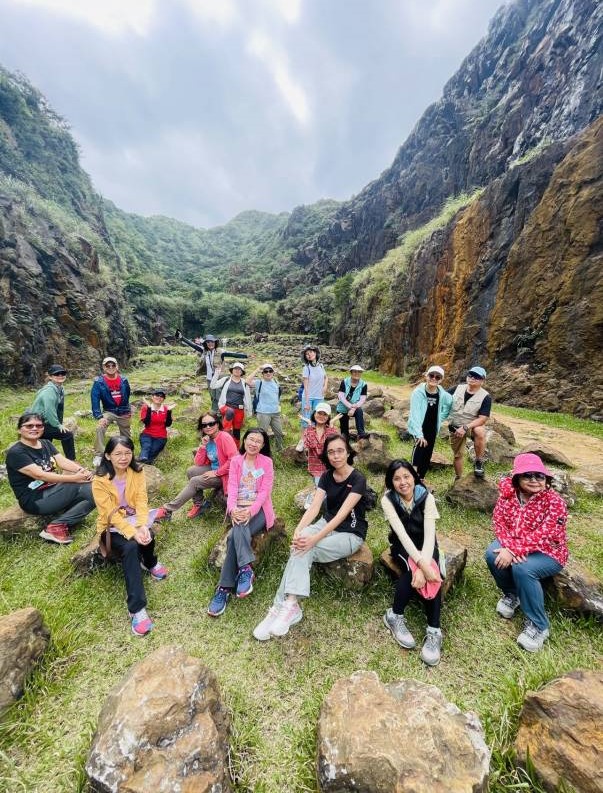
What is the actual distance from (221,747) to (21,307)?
1667 centimetres

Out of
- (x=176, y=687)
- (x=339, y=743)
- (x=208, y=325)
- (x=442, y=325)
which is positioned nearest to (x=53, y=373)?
(x=176, y=687)

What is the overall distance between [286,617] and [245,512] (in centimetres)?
103

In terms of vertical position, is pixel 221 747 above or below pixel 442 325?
below

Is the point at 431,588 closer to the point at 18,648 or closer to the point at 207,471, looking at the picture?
the point at 18,648

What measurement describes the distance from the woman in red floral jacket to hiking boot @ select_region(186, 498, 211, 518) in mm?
3647

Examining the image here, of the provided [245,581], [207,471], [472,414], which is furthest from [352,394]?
[245,581]

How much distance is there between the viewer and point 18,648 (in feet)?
7.65

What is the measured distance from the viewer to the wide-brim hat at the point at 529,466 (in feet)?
9.59

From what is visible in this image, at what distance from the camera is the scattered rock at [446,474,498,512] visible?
4.63 meters

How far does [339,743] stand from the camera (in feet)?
5.98

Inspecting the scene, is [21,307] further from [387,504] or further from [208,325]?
[208,325]

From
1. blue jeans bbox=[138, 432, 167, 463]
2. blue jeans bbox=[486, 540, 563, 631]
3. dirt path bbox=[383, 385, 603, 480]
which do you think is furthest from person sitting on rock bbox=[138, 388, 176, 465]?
dirt path bbox=[383, 385, 603, 480]

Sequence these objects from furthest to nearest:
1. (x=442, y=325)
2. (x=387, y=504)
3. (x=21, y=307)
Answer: (x=442, y=325)
(x=21, y=307)
(x=387, y=504)

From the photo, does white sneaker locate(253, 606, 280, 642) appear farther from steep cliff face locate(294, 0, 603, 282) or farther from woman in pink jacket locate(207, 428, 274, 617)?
steep cliff face locate(294, 0, 603, 282)
